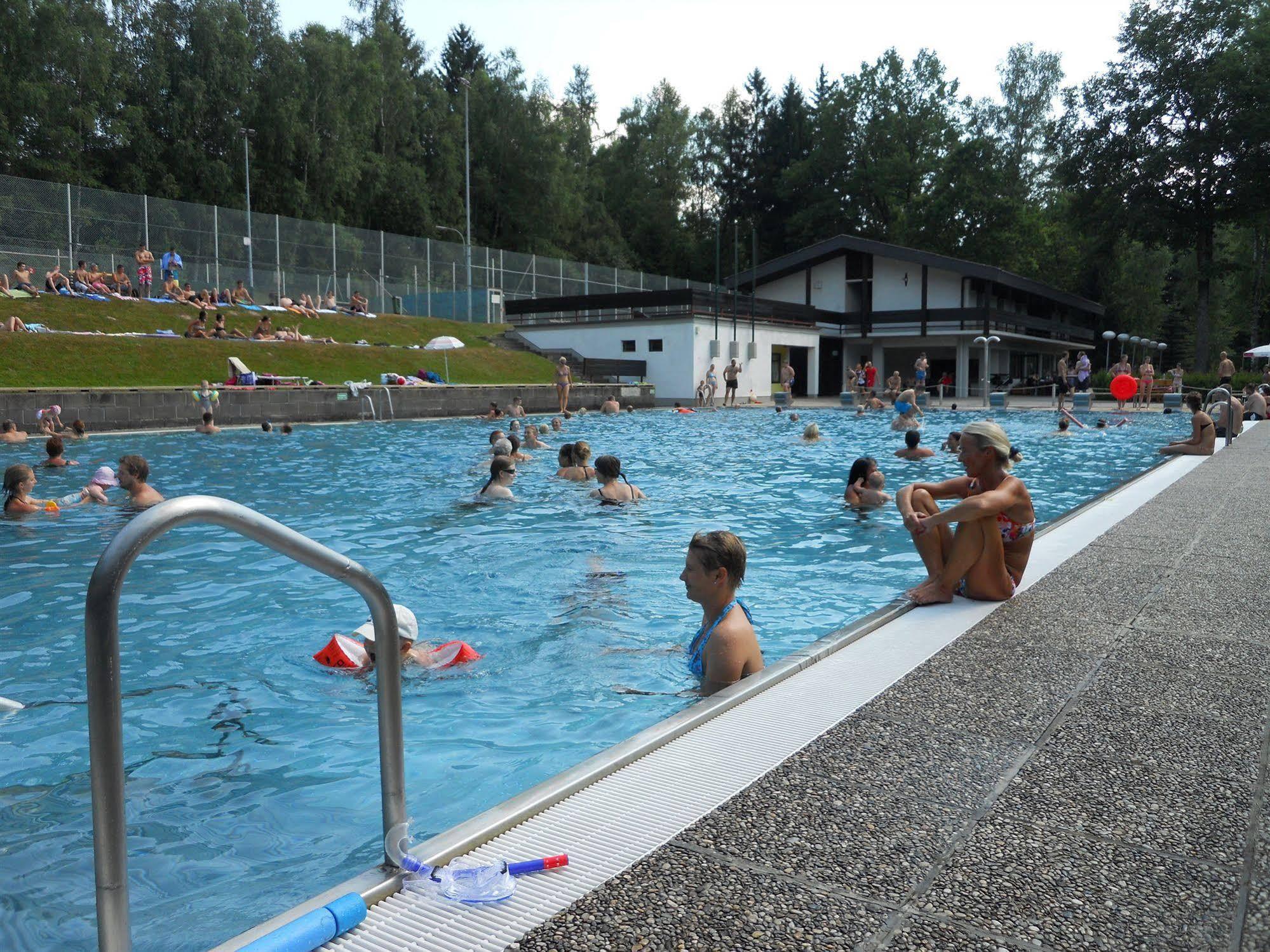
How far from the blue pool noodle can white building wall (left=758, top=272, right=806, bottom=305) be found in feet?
143

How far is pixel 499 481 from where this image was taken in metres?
11.5

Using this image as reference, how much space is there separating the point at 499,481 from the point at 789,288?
119 ft

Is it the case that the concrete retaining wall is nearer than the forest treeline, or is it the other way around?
the concrete retaining wall

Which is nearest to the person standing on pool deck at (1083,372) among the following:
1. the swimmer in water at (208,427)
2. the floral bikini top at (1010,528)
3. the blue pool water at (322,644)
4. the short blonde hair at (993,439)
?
the blue pool water at (322,644)

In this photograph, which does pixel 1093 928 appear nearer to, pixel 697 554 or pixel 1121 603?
pixel 697 554

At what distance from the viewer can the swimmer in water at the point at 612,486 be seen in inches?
428

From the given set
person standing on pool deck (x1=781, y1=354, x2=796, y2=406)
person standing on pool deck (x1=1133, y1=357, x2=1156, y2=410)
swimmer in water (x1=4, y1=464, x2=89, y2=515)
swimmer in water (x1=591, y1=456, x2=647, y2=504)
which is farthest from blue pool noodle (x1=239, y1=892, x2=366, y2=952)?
person standing on pool deck (x1=781, y1=354, x2=796, y2=406)

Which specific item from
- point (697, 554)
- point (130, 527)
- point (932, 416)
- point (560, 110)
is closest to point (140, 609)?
point (697, 554)

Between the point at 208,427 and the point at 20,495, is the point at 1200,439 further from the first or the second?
the point at 208,427

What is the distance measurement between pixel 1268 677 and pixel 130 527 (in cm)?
431

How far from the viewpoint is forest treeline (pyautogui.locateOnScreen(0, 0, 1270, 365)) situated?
41.1 metres

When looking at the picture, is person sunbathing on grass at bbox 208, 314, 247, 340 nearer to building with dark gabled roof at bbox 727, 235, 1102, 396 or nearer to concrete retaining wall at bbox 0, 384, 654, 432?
concrete retaining wall at bbox 0, 384, 654, 432

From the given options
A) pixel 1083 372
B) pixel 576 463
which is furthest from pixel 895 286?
pixel 576 463

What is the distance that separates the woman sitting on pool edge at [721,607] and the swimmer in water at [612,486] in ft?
20.9
